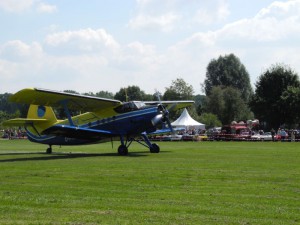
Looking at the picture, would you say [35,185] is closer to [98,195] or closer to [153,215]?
[98,195]

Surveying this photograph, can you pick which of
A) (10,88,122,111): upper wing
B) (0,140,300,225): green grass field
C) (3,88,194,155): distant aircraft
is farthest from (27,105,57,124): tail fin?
(0,140,300,225): green grass field

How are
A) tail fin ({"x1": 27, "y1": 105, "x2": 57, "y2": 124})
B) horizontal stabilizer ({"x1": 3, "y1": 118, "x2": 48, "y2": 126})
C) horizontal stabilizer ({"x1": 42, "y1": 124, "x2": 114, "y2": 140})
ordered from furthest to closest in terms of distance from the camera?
tail fin ({"x1": 27, "y1": 105, "x2": 57, "y2": 124}), horizontal stabilizer ({"x1": 3, "y1": 118, "x2": 48, "y2": 126}), horizontal stabilizer ({"x1": 42, "y1": 124, "x2": 114, "y2": 140})

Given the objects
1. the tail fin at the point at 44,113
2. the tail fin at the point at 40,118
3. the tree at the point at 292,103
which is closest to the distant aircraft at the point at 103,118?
the tail fin at the point at 40,118

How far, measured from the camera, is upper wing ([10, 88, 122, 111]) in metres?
23.4

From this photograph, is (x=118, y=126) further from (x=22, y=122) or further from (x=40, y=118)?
(x=22, y=122)

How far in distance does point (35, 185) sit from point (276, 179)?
6142 mm

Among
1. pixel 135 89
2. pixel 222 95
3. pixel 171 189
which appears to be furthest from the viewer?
pixel 135 89

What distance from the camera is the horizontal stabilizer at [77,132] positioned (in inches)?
984

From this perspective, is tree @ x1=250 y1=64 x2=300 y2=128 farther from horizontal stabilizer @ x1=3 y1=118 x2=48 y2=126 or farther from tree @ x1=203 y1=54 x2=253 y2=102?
tree @ x1=203 y1=54 x2=253 y2=102

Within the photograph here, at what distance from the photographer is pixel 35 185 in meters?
12.6

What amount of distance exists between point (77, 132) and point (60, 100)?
185cm

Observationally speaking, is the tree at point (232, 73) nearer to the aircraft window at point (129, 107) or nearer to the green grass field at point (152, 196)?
the aircraft window at point (129, 107)

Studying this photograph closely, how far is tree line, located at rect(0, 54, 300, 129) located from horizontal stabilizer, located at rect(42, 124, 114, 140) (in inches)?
769

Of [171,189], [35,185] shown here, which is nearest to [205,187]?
[171,189]
